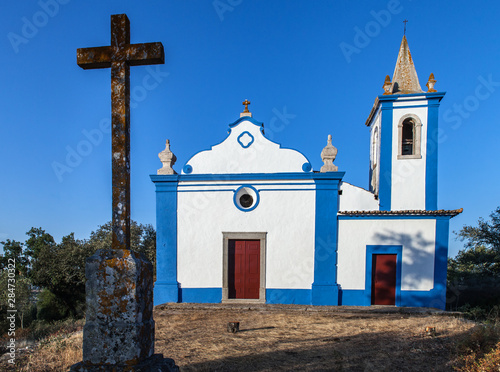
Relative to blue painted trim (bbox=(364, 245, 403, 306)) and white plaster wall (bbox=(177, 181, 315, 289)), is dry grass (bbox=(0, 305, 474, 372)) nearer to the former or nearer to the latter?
blue painted trim (bbox=(364, 245, 403, 306))

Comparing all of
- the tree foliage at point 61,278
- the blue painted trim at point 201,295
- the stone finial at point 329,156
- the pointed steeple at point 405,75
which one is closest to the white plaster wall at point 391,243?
the stone finial at point 329,156

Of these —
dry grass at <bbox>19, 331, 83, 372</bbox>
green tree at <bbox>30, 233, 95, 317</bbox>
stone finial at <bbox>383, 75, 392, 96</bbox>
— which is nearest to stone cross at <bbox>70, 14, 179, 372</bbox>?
dry grass at <bbox>19, 331, 83, 372</bbox>

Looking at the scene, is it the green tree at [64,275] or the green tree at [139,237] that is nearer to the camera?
the green tree at [64,275]

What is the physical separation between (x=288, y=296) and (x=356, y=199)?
452cm

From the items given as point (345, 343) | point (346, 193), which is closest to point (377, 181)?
point (346, 193)

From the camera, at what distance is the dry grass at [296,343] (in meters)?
4.67

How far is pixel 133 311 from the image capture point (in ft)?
8.71

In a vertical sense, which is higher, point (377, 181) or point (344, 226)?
point (377, 181)

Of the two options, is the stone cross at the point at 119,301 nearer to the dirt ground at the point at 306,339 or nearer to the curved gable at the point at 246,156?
the dirt ground at the point at 306,339

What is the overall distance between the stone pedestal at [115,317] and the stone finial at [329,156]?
8.10 metres

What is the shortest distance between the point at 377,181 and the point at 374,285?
384 centimetres

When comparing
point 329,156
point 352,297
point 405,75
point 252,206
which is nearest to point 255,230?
point 252,206

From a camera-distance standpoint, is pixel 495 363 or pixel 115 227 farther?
pixel 495 363

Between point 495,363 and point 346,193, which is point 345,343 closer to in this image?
point 495,363
